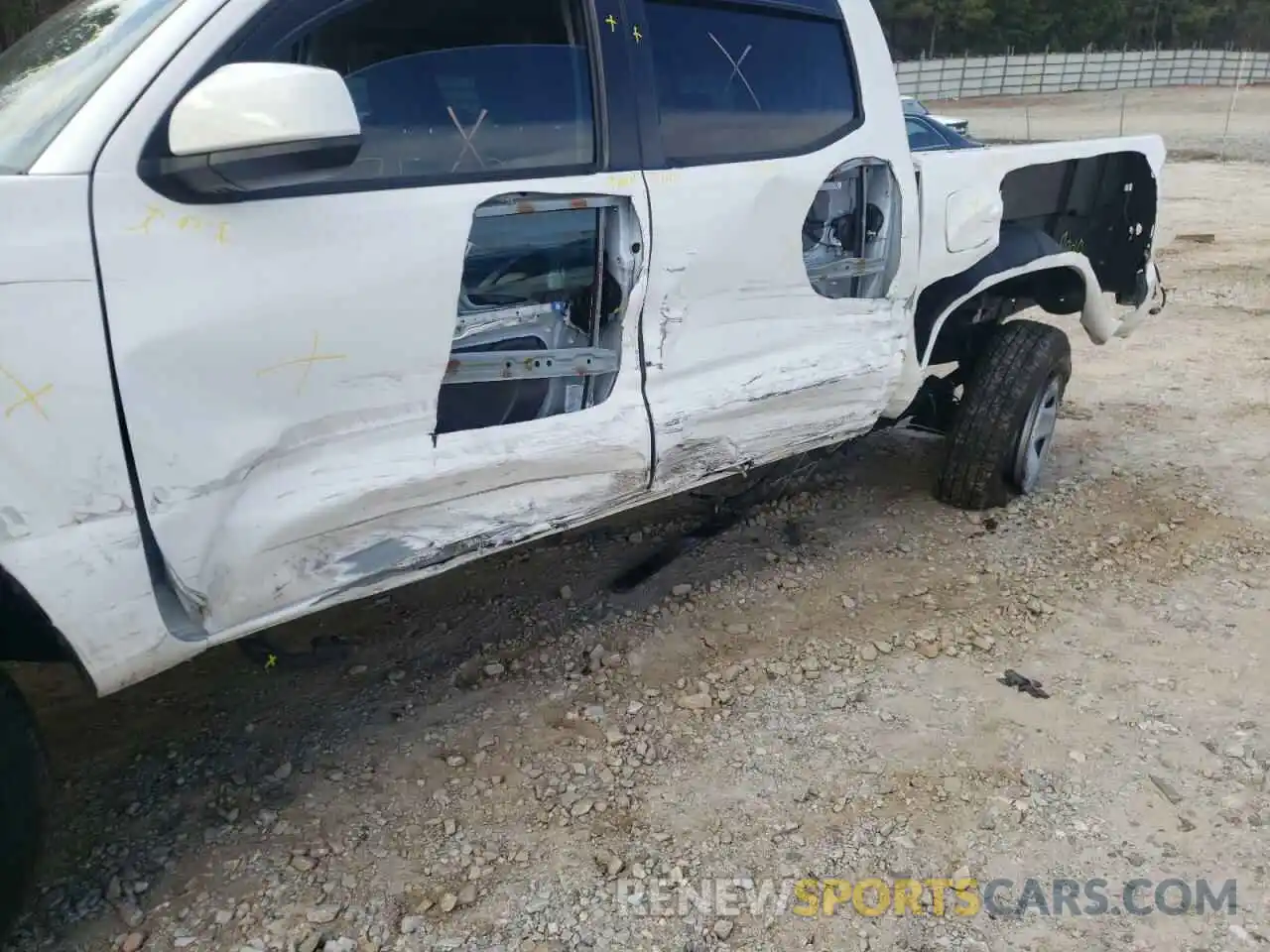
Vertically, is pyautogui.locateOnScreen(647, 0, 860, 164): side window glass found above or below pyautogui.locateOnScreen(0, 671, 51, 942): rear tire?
above

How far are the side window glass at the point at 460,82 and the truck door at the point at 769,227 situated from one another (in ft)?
0.70

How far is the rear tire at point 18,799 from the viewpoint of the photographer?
186 cm

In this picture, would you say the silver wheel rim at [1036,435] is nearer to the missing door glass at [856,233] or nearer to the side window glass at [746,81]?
the missing door glass at [856,233]

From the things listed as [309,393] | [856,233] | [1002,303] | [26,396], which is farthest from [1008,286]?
[26,396]

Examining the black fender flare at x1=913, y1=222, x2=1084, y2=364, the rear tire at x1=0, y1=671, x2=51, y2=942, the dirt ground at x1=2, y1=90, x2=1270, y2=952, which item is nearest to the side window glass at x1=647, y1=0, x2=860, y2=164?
the black fender flare at x1=913, y1=222, x2=1084, y2=364

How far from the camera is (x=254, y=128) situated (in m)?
1.74

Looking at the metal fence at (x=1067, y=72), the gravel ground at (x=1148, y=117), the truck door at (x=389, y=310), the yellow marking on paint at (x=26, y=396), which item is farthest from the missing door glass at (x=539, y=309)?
the metal fence at (x=1067, y=72)

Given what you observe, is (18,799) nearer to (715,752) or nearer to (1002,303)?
(715,752)

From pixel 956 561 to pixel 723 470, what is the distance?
49.1 inches

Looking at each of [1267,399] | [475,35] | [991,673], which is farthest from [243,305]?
[1267,399]

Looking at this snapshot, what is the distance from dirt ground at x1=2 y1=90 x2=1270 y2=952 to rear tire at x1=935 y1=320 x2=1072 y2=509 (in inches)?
5.2

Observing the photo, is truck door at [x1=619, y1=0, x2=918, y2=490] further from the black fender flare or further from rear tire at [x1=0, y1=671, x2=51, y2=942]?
rear tire at [x1=0, y1=671, x2=51, y2=942]

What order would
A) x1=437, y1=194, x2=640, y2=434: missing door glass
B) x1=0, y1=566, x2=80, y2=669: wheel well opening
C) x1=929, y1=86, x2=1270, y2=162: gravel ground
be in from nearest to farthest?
x1=0, y1=566, x2=80, y2=669: wheel well opening, x1=437, y1=194, x2=640, y2=434: missing door glass, x1=929, y1=86, x2=1270, y2=162: gravel ground

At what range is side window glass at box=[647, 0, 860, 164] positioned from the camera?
8.81 feet
